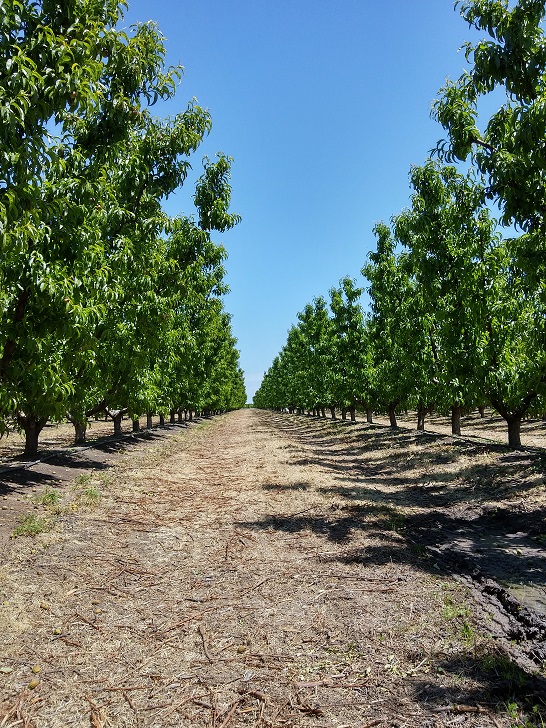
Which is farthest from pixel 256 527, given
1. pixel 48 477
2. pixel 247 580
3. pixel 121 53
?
pixel 121 53

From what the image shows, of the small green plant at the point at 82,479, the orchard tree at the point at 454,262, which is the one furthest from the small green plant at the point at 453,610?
the orchard tree at the point at 454,262

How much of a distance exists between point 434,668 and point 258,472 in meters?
10.3

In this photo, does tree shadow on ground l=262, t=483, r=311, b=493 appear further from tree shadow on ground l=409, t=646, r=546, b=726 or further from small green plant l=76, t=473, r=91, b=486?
tree shadow on ground l=409, t=646, r=546, b=726

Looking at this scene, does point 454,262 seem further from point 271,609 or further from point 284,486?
point 271,609

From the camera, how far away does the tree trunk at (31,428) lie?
12234 millimetres

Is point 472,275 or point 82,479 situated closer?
point 82,479

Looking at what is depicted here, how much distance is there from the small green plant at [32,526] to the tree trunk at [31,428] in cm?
531

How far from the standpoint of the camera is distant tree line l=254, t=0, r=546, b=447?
25.0ft

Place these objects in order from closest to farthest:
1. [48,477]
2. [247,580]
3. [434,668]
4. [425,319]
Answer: [434,668] < [247,580] < [48,477] < [425,319]

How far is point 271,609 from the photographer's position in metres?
4.71

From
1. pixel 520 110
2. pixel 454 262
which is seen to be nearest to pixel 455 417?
pixel 454 262

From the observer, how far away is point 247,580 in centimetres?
546

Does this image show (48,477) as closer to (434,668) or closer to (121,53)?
(121,53)

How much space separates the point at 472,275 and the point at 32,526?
41.8ft
